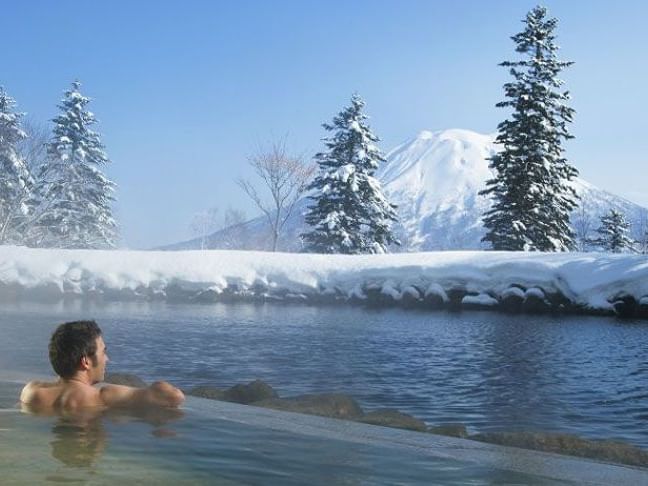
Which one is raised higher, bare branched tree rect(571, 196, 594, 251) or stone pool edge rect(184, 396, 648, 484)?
bare branched tree rect(571, 196, 594, 251)

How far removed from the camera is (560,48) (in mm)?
35594

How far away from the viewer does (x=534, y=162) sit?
33656 millimetres

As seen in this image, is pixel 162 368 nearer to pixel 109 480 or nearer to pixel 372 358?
pixel 372 358

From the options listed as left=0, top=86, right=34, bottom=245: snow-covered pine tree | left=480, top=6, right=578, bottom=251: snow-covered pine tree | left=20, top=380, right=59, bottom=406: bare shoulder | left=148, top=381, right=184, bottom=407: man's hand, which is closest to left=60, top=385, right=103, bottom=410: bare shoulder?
left=20, top=380, right=59, bottom=406: bare shoulder

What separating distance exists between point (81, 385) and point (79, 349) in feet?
1.35

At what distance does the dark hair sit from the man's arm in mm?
479

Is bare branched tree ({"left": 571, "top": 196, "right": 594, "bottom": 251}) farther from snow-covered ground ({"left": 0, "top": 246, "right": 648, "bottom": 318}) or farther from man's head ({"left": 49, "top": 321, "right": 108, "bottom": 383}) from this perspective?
man's head ({"left": 49, "top": 321, "right": 108, "bottom": 383})

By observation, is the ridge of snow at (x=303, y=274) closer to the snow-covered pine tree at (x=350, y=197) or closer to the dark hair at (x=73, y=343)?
the snow-covered pine tree at (x=350, y=197)

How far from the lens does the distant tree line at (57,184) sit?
41031mm

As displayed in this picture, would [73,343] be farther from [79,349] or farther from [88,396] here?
[88,396]

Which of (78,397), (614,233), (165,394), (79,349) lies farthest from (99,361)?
(614,233)

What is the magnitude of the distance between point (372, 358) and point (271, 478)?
8.45 metres

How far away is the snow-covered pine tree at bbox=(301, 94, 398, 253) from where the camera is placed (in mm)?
38844

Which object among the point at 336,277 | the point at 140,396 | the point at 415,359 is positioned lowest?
the point at 415,359
